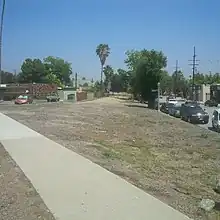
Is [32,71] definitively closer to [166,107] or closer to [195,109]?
[166,107]

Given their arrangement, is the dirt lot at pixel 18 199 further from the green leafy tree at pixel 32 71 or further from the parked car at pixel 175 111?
the green leafy tree at pixel 32 71

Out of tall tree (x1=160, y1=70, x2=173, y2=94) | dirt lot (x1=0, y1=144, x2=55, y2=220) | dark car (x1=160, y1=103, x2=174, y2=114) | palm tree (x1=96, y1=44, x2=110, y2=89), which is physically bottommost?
dark car (x1=160, y1=103, x2=174, y2=114)

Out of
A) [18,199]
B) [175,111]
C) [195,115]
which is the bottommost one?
[175,111]

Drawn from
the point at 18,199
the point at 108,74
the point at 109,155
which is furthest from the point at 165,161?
the point at 108,74

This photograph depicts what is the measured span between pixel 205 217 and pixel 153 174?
4.08m

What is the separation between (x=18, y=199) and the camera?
7.22 m

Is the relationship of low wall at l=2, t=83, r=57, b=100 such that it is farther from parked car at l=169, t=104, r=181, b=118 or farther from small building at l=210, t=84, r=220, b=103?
parked car at l=169, t=104, r=181, b=118

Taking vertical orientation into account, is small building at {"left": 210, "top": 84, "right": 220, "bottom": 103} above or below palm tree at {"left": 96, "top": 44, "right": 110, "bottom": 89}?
below

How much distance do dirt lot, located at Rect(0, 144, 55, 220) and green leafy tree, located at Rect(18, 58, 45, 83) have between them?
12973cm

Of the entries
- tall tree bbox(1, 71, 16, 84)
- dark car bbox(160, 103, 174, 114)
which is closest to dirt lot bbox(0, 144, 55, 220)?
dark car bbox(160, 103, 174, 114)

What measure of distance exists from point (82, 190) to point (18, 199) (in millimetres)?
1153

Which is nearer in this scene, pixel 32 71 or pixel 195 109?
pixel 195 109

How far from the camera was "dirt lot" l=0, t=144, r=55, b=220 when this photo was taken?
6316 mm

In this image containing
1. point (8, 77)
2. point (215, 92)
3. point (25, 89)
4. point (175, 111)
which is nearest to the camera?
point (175, 111)
